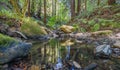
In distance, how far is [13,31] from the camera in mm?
10359

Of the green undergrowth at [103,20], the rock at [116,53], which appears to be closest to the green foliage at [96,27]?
the green undergrowth at [103,20]

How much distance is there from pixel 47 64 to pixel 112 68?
→ 1.77 m

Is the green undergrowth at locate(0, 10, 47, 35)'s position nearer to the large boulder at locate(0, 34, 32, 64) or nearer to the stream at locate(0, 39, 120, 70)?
the stream at locate(0, 39, 120, 70)

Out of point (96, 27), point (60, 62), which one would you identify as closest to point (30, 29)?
point (96, 27)

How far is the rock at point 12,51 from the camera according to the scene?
5320 millimetres

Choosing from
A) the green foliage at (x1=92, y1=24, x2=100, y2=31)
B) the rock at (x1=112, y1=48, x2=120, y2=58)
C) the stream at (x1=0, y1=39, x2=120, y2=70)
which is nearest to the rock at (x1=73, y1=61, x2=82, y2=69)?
the stream at (x1=0, y1=39, x2=120, y2=70)

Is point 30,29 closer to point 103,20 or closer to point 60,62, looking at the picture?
point 103,20

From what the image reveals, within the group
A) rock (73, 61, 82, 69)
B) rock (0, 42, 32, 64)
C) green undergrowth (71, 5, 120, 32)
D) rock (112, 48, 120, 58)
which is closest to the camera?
rock (0, 42, 32, 64)

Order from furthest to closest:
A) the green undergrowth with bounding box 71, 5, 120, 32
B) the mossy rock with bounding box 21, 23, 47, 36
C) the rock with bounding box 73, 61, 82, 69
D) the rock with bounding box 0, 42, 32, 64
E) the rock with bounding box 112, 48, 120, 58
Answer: the green undergrowth with bounding box 71, 5, 120, 32, the mossy rock with bounding box 21, 23, 47, 36, the rock with bounding box 112, 48, 120, 58, the rock with bounding box 73, 61, 82, 69, the rock with bounding box 0, 42, 32, 64

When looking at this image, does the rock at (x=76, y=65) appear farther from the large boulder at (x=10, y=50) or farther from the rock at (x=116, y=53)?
the rock at (x=116, y=53)

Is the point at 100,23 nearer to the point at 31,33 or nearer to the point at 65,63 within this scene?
the point at 31,33

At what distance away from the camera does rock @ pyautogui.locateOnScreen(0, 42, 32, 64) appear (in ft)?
A: 17.5

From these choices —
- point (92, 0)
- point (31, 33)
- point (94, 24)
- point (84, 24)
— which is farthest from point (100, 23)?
point (92, 0)

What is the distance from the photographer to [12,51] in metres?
5.55
